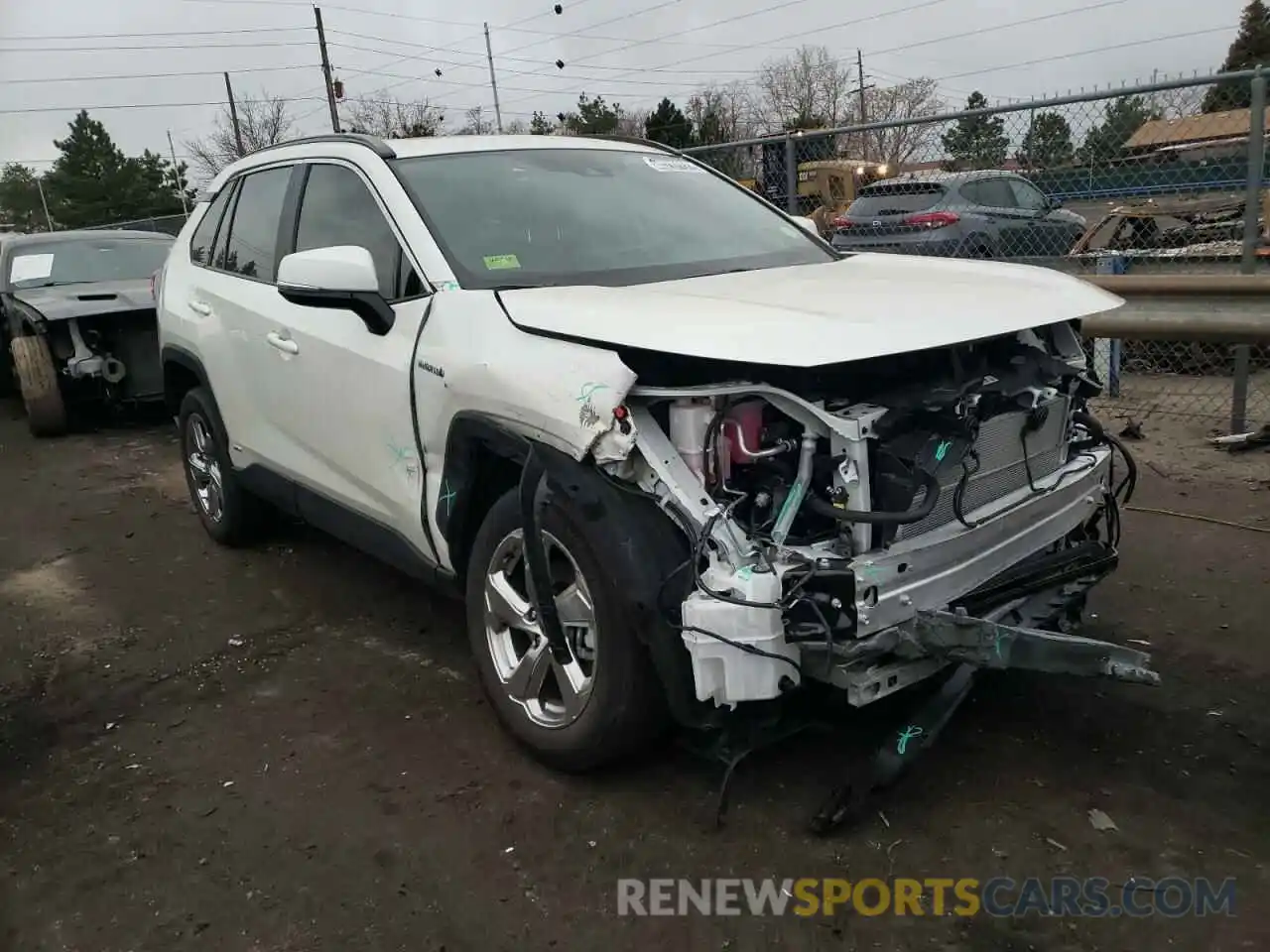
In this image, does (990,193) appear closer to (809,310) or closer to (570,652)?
(809,310)

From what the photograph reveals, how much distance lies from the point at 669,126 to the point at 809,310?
34.7 metres

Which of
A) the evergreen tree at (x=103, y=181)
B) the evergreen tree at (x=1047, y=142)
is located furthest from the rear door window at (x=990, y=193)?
the evergreen tree at (x=103, y=181)

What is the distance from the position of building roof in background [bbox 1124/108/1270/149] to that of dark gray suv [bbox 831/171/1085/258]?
0.79 meters

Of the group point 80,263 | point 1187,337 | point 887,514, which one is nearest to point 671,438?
point 887,514

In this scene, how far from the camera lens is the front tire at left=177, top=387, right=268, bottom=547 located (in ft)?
17.0

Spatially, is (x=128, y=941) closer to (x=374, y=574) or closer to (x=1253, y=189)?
(x=374, y=574)

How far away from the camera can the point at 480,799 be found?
3.16 meters

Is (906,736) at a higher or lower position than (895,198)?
lower

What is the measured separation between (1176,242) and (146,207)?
204ft

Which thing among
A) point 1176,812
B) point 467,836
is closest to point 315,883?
point 467,836

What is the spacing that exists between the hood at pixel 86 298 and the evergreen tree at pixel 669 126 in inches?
819

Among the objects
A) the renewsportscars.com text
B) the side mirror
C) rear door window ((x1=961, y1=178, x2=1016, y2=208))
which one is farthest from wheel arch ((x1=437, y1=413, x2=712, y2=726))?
rear door window ((x1=961, y1=178, x2=1016, y2=208))

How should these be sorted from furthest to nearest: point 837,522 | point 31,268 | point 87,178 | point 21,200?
point 21,200 → point 87,178 → point 31,268 → point 837,522

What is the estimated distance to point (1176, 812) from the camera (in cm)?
291
